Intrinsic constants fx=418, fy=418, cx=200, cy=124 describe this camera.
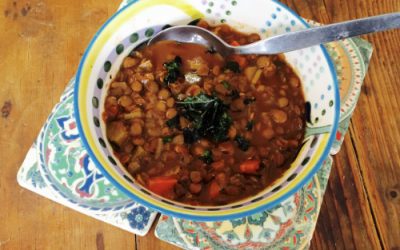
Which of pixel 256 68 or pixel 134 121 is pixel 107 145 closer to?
pixel 134 121

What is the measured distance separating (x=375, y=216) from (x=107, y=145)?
1.01 metres

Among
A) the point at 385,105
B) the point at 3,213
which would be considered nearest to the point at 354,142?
the point at 385,105

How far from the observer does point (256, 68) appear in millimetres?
1564

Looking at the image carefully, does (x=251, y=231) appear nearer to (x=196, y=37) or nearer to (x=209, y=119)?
(x=209, y=119)

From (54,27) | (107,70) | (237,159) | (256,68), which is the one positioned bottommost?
(237,159)

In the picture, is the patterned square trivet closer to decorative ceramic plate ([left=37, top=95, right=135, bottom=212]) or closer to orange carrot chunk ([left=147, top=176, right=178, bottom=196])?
decorative ceramic plate ([left=37, top=95, right=135, bottom=212])

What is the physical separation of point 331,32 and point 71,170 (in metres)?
1.03

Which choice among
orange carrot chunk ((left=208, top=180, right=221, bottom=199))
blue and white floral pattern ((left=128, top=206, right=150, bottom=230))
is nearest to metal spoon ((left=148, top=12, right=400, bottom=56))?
orange carrot chunk ((left=208, top=180, right=221, bottom=199))

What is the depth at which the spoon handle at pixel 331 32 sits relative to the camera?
1.33 metres

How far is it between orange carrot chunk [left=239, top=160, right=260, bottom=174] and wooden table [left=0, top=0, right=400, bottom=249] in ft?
1.13

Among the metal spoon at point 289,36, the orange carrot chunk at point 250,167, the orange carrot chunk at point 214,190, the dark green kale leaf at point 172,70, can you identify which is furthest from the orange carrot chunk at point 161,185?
the metal spoon at point 289,36

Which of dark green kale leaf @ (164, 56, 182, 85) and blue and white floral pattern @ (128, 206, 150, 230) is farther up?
dark green kale leaf @ (164, 56, 182, 85)

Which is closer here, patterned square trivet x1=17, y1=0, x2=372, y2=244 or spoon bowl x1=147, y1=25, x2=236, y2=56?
patterned square trivet x1=17, y1=0, x2=372, y2=244

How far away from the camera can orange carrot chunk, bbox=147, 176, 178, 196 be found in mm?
1326
